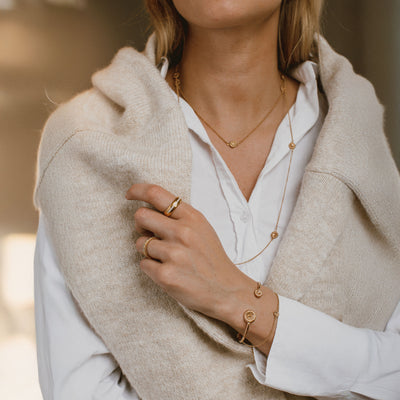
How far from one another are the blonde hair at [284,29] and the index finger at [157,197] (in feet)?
1.16

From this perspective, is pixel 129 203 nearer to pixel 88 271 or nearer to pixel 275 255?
pixel 88 271

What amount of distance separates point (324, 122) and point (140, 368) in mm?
501

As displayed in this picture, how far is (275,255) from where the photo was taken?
2.62 ft

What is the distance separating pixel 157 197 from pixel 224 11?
1.02 feet

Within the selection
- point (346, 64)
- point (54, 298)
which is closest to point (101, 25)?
point (346, 64)

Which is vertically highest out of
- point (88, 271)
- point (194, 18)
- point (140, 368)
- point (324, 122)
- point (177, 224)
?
point (194, 18)

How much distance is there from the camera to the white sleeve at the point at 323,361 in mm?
738

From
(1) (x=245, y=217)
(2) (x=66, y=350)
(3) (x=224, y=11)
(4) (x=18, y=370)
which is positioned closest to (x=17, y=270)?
(4) (x=18, y=370)

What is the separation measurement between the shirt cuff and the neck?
0.36 metres

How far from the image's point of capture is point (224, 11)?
76 cm

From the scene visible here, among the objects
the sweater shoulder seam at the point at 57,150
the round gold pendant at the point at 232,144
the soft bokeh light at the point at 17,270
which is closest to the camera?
the sweater shoulder seam at the point at 57,150

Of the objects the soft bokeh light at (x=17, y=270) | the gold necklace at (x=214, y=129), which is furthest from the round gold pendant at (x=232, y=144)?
the soft bokeh light at (x=17, y=270)

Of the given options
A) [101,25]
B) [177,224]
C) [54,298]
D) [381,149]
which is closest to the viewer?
[177,224]

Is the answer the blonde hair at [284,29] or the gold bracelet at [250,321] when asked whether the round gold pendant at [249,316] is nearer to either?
the gold bracelet at [250,321]
